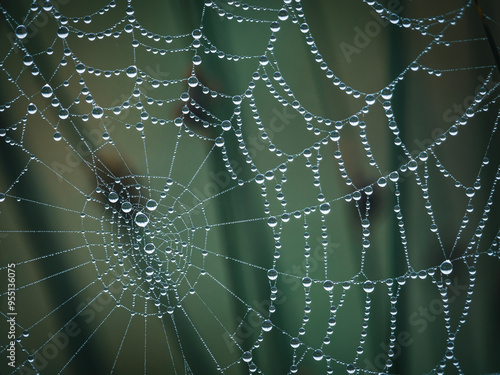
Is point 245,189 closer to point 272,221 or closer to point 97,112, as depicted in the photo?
point 272,221

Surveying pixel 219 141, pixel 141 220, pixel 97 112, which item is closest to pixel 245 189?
pixel 219 141

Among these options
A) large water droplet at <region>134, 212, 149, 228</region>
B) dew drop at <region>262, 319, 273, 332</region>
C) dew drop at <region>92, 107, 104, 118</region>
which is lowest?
dew drop at <region>262, 319, 273, 332</region>

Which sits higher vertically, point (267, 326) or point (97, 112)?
point (97, 112)

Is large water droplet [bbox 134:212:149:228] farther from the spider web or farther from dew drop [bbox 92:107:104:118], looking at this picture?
dew drop [bbox 92:107:104:118]

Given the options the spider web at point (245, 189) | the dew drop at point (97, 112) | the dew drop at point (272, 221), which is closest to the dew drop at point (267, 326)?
the spider web at point (245, 189)

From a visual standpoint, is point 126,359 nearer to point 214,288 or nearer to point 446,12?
point 214,288

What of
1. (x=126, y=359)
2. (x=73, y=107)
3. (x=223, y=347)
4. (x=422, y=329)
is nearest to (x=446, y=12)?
(x=422, y=329)

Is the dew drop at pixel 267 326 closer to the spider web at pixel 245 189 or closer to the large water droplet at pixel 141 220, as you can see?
the spider web at pixel 245 189

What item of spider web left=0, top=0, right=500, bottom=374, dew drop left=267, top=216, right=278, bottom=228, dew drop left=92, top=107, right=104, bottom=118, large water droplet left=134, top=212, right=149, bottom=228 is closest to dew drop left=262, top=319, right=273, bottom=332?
spider web left=0, top=0, right=500, bottom=374
